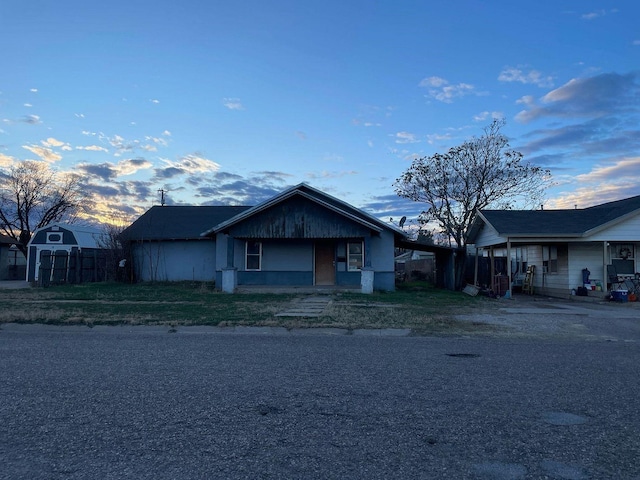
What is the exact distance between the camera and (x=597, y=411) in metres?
5.25

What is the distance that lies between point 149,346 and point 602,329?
33.4 ft

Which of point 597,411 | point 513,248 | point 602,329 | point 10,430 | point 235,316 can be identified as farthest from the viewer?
point 513,248

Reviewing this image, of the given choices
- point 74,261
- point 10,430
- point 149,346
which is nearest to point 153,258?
point 74,261

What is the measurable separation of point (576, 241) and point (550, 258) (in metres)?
2.78

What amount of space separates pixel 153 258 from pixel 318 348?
20.8m

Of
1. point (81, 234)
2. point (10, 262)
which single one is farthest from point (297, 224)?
point (10, 262)

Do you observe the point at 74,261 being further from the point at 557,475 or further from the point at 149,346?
the point at 557,475

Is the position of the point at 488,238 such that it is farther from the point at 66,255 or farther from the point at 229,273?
the point at 66,255

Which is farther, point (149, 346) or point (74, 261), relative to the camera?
point (74, 261)

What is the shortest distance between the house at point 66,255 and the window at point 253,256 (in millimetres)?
8990

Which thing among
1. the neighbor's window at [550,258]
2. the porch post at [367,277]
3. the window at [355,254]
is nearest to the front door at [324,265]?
the window at [355,254]

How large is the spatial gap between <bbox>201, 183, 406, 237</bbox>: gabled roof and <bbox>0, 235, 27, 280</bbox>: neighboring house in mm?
21070

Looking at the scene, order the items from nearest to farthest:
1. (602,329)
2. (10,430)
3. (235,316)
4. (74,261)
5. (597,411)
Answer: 1. (10,430)
2. (597,411)
3. (602,329)
4. (235,316)
5. (74,261)

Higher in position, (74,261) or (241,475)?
(74,261)
